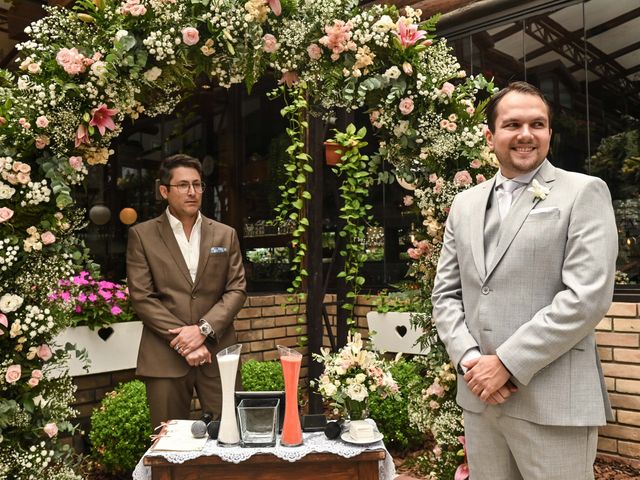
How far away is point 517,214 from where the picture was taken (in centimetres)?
197

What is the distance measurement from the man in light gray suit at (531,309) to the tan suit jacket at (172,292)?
136 cm

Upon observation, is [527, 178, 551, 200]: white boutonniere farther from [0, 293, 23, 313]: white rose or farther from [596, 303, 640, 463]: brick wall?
[596, 303, 640, 463]: brick wall

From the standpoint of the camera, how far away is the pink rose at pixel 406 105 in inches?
113

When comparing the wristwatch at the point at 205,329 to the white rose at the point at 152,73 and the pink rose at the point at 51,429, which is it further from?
the white rose at the point at 152,73

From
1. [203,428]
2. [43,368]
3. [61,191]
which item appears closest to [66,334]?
[43,368]

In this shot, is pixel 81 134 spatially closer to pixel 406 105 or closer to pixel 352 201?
pixel 406 105

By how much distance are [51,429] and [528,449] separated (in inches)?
73.5

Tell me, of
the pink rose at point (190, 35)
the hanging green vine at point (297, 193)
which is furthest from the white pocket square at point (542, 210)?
the hanging green vine at point (297, 193)

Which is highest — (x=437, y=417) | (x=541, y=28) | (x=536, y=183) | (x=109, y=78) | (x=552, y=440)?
(x=541, y=28)

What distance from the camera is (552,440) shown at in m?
1.82

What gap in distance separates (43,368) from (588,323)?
2159 mm

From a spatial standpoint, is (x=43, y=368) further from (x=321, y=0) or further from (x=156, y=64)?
(x=321, y=0)

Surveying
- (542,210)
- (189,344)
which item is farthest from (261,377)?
(542,210)

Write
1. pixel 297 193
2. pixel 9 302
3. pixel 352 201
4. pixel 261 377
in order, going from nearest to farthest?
1. pixel 9 302
2. pixel 261 377
3. pixel 352 201
4. pixel 297 193
